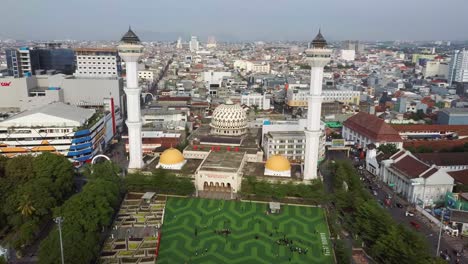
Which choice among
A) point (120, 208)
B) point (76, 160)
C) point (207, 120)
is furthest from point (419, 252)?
point (207, 120)

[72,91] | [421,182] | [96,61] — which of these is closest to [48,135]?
[72,91]

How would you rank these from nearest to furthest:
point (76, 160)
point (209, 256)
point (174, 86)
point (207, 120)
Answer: point (209, 256) < point (76, 160) < point (207, 120) < point (174, 86)

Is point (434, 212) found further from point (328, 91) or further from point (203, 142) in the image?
point (328, 91)

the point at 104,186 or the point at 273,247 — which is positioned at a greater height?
the point at 104,186

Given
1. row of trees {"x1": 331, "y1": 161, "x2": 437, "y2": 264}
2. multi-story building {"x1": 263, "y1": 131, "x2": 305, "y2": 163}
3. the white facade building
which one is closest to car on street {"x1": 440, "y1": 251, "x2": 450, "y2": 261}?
row of trees {"x1": 331, "y1": 161, "x2": 437, "y2": 264}

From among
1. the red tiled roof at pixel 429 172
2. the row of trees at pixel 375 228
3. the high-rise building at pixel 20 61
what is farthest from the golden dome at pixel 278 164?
the high-rise building at pixel 20 61

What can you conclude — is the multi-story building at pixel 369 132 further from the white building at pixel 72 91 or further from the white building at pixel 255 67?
the white building at pixel 255 67

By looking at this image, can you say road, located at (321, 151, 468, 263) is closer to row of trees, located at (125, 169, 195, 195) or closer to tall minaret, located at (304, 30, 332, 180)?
tall minaret, located at (304, 30, 332, 180)

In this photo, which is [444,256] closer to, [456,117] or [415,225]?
[415,225]
